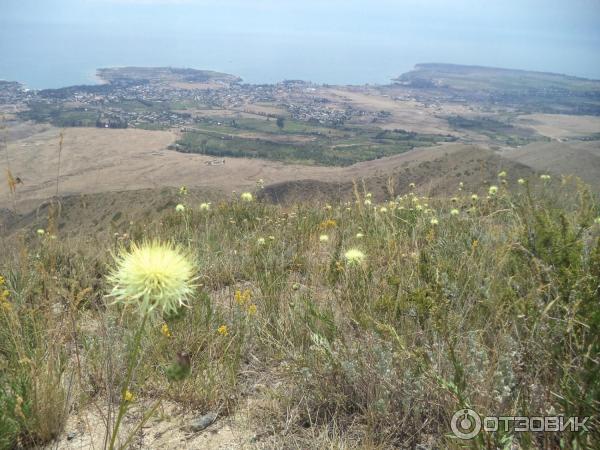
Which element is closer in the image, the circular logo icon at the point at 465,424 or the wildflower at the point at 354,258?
the circular logo icon at the point at 465,424

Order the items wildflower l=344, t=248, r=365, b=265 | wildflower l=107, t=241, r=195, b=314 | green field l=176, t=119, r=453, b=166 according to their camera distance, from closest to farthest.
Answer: wildflower l=107, t=241, r=195, b=314
wildflower l=344, t=248, r=365, b=265
green field l=176, t=119, r=453, b=166

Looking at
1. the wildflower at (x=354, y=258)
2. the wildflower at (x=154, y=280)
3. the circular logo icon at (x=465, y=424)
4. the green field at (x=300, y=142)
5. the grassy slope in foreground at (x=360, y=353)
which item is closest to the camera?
the wildflower at (x=154, y=280)

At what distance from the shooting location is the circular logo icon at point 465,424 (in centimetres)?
176

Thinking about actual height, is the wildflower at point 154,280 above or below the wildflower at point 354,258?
above

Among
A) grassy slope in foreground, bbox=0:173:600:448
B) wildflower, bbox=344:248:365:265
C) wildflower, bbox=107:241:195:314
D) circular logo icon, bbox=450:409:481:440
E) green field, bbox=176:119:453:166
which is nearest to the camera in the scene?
wildflower, bbox=107:241:195:314

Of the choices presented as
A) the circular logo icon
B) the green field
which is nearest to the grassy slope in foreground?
the circular logo icon

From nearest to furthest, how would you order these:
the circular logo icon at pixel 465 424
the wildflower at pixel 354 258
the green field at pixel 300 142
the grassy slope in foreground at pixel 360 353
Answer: the circular logo icon at pixel 465 424 < the grassy slope in foreground at pixel 360 353 < the wildflower at pixel 354 258 < the green field at pixel 300 142

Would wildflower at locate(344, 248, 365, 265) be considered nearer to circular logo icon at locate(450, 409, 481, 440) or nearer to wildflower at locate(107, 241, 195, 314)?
circular logo icon at locate(450, 409, 481, 440)

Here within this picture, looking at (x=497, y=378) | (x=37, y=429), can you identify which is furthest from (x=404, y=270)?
(x=37, y=429)

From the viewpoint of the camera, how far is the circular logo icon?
176cm

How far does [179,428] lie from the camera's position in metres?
2.28

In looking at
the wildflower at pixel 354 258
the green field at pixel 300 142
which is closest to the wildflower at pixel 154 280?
the wildflower at pixel 354 258

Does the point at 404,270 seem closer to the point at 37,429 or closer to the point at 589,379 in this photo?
the point at 589,379

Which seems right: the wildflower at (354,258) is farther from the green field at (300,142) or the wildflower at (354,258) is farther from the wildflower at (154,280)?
the green field at (300,142)
